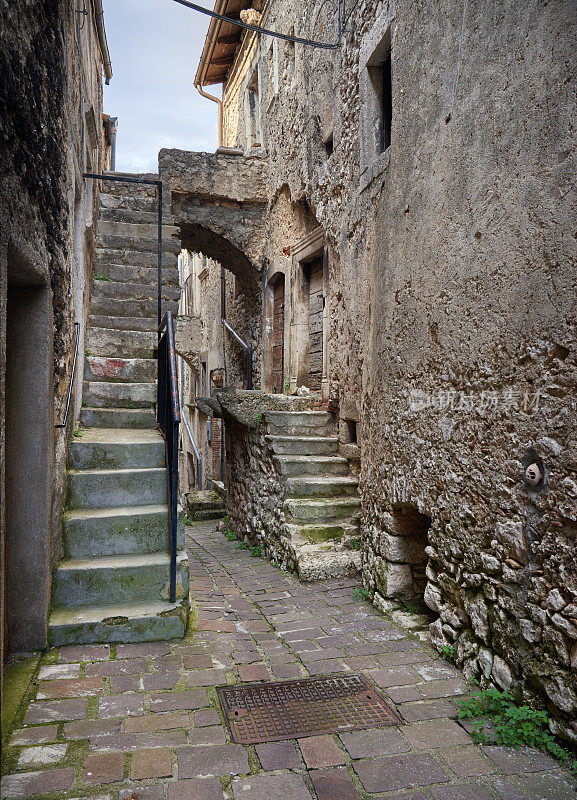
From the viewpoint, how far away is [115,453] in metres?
4.17

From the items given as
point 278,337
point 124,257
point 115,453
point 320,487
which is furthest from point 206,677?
point 278,337

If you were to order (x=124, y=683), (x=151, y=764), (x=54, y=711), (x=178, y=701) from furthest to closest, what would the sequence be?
(x=124, y=683), (x=178, y=701), (x=54, y=711), (x=151, y=764)

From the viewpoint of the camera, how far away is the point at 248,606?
4.08 m

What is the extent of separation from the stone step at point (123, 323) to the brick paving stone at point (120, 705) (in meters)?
4.04

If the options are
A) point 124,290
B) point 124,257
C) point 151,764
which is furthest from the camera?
point 124,257

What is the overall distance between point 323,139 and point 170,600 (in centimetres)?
573

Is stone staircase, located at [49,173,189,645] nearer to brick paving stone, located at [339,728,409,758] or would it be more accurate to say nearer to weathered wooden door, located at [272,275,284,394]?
brick paving stone, located at [339,728,409,758]

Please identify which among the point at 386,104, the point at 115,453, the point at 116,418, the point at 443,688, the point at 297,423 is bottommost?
the point at 443,688

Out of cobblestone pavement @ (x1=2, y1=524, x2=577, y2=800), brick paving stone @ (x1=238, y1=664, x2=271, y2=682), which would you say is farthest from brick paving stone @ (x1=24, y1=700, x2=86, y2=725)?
brick paving stone @ (x1=238, y1=664, x2=271, y2=682)

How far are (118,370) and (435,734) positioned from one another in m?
4.17

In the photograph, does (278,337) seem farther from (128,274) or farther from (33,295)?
(33,295)

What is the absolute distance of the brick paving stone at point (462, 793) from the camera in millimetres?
2012

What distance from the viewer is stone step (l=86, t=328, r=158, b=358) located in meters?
5.66

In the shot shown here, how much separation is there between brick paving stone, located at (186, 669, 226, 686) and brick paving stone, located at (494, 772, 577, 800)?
1.33 meters
